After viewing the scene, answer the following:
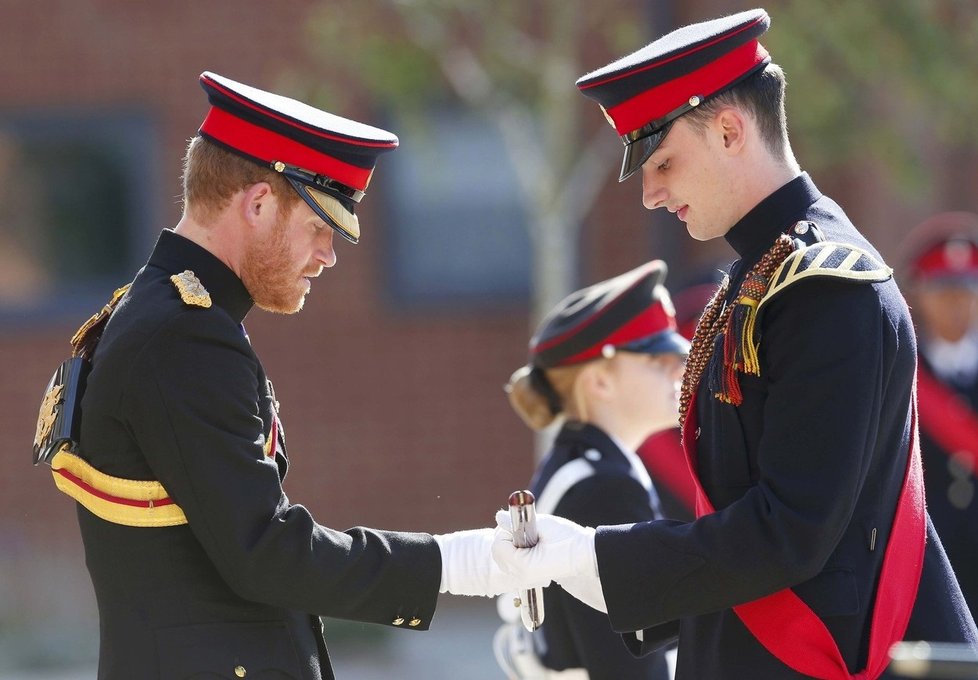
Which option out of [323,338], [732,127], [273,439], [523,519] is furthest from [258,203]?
[323,338]

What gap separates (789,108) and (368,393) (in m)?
3.64

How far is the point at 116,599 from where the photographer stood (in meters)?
2.76

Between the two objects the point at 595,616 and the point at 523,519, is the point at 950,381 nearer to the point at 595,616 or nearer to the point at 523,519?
the point at 595,616

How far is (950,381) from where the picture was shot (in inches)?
225

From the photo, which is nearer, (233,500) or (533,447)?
(233,500)

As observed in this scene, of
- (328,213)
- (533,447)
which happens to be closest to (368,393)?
(533,447)

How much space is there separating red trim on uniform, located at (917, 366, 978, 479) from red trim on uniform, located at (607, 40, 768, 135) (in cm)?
289

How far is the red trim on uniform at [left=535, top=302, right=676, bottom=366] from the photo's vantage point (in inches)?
147

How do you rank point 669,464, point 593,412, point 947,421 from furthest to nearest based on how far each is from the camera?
point 669,464, point 947,421, point 593,412

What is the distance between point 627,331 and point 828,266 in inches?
46.7

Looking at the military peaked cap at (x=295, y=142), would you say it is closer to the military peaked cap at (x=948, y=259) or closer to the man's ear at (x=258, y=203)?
the man's ear at (x=258, y=203)

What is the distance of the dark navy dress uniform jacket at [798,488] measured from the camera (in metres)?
2.55

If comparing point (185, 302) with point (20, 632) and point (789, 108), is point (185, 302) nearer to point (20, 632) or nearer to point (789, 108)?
point (789, 108)

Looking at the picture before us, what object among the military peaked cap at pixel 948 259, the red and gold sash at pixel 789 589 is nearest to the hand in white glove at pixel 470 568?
the red and gold sash at pixel 789 589
